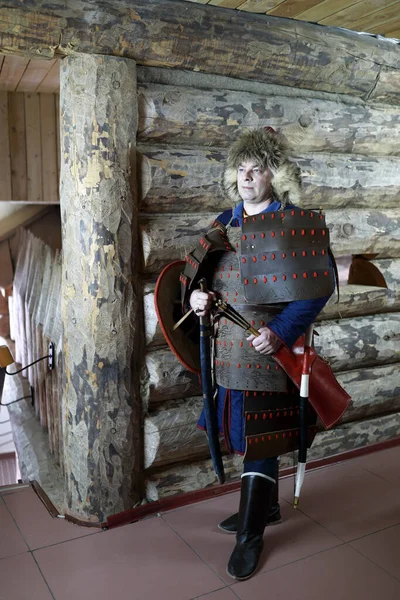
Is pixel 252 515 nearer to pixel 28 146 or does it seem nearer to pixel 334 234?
pixel 334 234

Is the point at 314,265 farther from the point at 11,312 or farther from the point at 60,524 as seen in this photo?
the point at 11,312

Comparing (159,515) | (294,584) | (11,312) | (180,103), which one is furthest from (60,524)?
(11,312)

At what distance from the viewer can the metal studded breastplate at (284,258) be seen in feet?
8.77

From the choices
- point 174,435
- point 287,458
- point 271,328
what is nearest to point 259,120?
point 271,328

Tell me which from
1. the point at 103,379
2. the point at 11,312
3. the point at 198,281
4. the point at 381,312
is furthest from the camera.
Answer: the point at 11,312

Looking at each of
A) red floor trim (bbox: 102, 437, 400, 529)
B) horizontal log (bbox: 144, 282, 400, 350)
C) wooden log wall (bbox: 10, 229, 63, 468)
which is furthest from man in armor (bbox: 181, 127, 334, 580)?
wooden log wall (bbox: 10, 229, 63, 468)

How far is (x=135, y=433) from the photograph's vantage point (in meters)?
3.31

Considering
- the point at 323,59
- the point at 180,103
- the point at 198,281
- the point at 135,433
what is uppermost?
the point at 323,59

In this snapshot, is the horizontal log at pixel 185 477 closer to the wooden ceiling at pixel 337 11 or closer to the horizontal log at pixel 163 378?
the horizontal log at pixel 163 378

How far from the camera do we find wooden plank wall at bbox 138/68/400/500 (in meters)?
3.25

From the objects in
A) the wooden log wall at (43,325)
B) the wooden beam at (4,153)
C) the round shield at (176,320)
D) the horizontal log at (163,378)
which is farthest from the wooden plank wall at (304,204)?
the wooden beam at (4,153)

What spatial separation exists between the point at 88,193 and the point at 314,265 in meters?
1.19

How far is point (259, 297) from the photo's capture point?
2.71 m

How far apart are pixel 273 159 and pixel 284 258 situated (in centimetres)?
46
